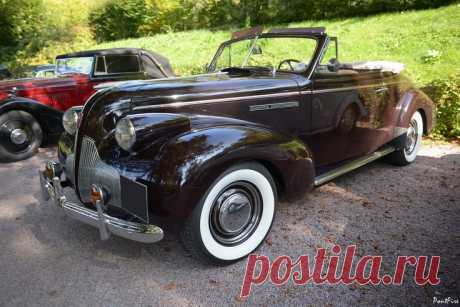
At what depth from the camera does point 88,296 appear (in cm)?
243

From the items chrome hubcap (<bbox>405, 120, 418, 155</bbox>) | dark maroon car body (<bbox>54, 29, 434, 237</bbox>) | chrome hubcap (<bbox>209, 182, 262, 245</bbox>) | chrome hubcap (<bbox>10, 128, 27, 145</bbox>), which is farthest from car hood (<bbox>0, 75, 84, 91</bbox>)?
chrome hubcap (<bbox>405, 120, 418, 155</bbox>)

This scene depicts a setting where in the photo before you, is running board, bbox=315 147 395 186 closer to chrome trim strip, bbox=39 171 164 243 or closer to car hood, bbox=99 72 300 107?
car hood, bbox=99 72 300 107

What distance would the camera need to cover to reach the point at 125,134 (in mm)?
2408

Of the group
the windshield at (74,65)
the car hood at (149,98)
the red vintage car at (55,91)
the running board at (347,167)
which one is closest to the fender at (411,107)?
the running board at (347,167)

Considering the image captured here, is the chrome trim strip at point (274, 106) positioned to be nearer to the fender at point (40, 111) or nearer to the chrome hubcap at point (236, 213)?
the chrome hubcap at point (236, 213)

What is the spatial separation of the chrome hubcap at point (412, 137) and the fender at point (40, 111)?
16.3 ft

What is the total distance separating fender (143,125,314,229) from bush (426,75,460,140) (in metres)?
3.80

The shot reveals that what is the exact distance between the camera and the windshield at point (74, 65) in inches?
249

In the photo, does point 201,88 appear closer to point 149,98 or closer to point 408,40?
point 149,98

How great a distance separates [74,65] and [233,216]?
5.06m

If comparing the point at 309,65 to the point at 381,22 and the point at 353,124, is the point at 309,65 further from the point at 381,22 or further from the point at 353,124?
the point at 381,22

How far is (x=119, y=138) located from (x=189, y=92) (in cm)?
66

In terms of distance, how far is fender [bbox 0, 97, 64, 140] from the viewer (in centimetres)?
550

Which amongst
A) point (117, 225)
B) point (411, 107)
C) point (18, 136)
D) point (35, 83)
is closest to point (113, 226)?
point (117, 225)
